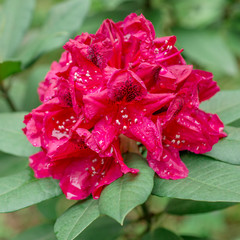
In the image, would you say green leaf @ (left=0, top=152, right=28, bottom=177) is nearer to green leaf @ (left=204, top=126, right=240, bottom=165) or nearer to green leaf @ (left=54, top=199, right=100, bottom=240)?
green leaf @ (left=54, top=199, right=100, bottom=240)

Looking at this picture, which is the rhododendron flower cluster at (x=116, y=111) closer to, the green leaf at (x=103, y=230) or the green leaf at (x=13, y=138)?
the green leaf at (x=13, y=138)

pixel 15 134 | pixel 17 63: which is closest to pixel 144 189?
pixel 15 134

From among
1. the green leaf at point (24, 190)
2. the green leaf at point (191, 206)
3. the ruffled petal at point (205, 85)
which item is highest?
the ruffled petal at point (205, 85)

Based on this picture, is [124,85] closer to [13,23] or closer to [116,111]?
[116,111]

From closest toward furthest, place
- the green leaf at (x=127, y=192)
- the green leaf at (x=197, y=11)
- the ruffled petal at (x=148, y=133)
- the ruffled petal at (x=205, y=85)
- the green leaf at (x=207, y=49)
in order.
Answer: the green leaf at (x=127, y=192) < the ruffled petal at (x=148, y=133) < the ruffled petal at (x=205, y=85) < the green leaf at (x=207, y=49) < the green leaf at (x=197, y=11)

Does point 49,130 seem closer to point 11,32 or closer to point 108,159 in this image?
point 108,159

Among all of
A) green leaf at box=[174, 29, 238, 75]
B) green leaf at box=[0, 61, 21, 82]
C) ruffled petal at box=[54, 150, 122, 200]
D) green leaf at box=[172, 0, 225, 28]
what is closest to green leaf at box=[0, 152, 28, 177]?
green leaf at box=[0, 61, 21, 82]

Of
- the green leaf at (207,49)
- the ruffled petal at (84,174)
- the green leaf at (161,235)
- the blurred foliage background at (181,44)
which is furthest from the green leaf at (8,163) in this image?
the green leaf at (207,49)
